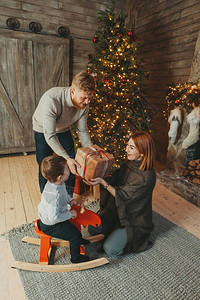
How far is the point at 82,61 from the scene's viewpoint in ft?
13.2

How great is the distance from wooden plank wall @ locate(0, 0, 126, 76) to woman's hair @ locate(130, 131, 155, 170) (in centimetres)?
308

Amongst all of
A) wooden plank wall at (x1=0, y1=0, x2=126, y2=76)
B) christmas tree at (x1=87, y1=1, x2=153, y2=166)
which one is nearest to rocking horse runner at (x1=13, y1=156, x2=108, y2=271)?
christmas tree at (x1=87, y1=1, x2=153, y2=166)

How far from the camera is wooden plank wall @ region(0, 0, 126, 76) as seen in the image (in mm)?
3328

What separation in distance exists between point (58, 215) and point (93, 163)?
1.34ft

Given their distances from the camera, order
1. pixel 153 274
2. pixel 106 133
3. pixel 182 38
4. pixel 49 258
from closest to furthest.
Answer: pixel 153 274, pixel 49 258, pixel 106 133, pixel 182 38

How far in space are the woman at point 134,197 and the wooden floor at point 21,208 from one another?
660mm

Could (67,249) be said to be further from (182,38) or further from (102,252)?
(182,38)

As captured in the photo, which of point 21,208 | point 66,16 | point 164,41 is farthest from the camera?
point 66,16

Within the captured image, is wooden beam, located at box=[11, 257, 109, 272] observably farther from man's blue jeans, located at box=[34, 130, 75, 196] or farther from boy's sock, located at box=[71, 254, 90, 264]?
man's blue jeans, located at box=[34, 130, 75, 196]

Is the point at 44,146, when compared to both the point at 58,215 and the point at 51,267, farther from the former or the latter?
the point at 51,267

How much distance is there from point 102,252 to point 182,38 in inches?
126

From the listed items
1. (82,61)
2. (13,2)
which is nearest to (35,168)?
(82,61)

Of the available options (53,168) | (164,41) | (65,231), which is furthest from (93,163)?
(164,41)

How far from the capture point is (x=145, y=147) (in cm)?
142
